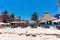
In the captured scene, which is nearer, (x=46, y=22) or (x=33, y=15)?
(x=46, y=22)

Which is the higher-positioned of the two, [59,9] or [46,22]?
[59,9]

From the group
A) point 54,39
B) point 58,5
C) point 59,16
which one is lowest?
point 54,39

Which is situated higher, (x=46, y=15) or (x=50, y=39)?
(x=46, y=15)

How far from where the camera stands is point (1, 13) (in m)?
63.9

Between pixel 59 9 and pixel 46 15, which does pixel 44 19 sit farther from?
pixel 59 9

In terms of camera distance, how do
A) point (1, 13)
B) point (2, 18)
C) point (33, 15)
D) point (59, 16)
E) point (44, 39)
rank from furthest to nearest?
point (33, 15), point (1, 13), point (2, 18), point (59, 16), point (44, 39)

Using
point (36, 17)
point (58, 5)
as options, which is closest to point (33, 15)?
point (36, 17)

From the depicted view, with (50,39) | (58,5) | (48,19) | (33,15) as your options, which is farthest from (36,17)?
(50,39)

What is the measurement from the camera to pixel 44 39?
15.6 metres

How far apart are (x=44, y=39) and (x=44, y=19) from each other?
24.8m

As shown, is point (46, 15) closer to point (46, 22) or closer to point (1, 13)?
point (46, 22)

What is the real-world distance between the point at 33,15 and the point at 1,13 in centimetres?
1169

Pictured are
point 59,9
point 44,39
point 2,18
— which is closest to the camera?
point 44,39

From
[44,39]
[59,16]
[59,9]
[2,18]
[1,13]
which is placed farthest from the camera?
[1,13]
